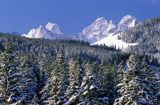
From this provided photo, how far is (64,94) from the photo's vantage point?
71.4 meters

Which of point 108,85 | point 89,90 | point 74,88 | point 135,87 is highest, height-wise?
point 135,87

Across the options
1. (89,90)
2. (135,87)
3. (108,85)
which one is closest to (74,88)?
(89,90)

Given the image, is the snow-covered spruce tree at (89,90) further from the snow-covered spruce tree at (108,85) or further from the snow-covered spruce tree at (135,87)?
the snow-covered spruce tree at (108,85)

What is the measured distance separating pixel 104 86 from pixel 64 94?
1767 cm

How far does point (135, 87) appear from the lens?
5141 cm

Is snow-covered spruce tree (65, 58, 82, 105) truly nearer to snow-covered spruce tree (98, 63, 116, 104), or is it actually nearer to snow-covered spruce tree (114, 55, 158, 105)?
snow-covered spruce tree (114, 55, 158, 105)

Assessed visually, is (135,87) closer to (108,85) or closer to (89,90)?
(89,90)

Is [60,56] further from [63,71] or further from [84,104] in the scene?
[84,104]

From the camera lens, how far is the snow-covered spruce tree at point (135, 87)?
2025 inches

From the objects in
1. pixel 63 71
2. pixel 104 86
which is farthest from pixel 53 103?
pixel 104 86

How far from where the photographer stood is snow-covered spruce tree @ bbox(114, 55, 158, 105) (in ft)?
169

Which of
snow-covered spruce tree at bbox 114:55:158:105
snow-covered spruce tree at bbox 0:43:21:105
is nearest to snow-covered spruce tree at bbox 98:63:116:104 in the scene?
snow-covered spruce tree at bbox 0:43:21:105

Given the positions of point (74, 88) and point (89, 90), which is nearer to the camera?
point (89, 90)

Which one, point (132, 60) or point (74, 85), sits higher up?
point (132, 60)
